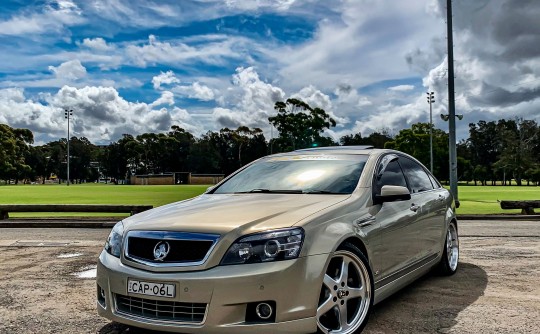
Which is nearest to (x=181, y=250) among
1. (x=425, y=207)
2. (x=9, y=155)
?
(x=425, y=207)

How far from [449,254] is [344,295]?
10.2ft

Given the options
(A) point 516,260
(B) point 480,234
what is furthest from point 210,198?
(B) point 480,234

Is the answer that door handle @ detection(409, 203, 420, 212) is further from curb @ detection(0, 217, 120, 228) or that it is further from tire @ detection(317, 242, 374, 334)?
curb @ detection(0, 217, 120, 228)

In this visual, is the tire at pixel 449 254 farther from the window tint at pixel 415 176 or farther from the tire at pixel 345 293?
the tire at pixel 345 293

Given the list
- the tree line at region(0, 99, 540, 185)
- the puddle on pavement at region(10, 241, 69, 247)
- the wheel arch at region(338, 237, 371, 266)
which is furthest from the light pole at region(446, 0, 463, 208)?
the tree line at region(0, 99, 540, 185)

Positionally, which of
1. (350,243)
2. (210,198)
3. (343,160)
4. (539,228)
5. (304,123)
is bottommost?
(539,228)

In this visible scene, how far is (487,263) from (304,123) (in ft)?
269

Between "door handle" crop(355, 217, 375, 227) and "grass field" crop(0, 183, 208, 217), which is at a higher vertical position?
"door handle" crop(355, 217, 375, 227)

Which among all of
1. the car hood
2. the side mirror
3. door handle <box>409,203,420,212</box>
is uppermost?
the side mirror

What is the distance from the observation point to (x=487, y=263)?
23.8 feet

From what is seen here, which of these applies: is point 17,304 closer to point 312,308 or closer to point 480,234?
point 312,308

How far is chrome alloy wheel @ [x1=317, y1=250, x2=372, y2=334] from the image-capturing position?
371 cm

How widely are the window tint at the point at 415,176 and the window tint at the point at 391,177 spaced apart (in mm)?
189

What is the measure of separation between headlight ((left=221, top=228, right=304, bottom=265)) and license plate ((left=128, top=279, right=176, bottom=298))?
405mm
